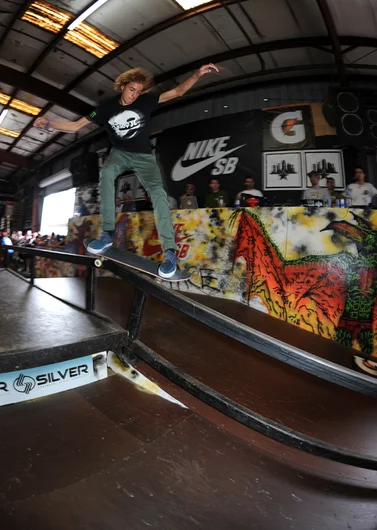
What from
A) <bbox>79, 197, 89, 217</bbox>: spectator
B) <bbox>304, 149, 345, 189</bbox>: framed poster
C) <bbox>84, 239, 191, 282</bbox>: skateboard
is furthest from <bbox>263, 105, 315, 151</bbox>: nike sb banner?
<bbox>79, 197, 89, 217</bbox>: spectator

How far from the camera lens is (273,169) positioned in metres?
6.69

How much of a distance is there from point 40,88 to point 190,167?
4.66 metres

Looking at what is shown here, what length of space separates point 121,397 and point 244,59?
7415mm

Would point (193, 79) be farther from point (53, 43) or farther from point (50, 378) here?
point (53, 43)

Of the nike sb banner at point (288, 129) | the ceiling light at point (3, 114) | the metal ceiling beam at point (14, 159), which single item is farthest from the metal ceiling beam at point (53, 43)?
the metal ceiling beam at point (14, 159)

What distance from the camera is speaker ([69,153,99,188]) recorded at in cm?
1010

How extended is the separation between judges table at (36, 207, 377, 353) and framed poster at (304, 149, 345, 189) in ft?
9.87

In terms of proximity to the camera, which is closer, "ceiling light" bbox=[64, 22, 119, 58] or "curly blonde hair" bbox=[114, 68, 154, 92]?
"curly blonde hair" bbox=[114, 68, 154, 92]

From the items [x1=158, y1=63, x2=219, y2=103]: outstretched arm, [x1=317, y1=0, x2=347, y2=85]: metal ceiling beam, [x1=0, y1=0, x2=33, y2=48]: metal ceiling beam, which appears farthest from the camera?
[x1=0, y1=0, x2=33, y2=48]: metal ceiling beam

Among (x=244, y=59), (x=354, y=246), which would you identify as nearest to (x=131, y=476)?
(x=354, y=246)

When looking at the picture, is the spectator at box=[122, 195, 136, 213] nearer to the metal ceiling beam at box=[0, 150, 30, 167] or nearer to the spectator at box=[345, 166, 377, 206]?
the spectator at box=[345, 166, 377, 206]

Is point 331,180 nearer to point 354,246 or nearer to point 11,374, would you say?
point 354,246

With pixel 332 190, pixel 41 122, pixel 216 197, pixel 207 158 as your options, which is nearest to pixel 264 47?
pixel 207 158

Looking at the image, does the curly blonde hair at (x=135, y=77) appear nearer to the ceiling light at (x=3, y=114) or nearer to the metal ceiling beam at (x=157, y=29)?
the metal ceiling beam at (x=157, y=29)
